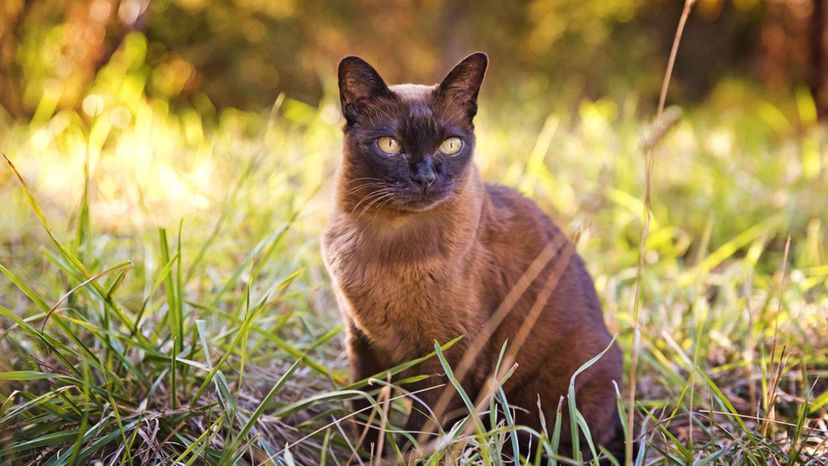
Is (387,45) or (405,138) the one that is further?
(387,45)

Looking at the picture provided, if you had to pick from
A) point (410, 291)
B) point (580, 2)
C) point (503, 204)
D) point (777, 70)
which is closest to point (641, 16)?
point (580, 2)

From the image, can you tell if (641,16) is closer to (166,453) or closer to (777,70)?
(777,70)

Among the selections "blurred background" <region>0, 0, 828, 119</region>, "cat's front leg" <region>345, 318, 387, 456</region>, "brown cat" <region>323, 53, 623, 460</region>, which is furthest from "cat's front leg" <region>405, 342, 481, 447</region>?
"blurred background" <region>0, 0, 828, 119</region>

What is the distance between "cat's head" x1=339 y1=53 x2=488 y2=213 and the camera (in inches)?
64.2

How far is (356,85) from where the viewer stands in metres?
1.73

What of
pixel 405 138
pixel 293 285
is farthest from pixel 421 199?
pixel 293 285

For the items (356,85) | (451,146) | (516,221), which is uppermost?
(356,85)

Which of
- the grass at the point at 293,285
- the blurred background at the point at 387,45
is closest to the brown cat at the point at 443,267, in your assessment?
Answer: the grass at the point at 293,285

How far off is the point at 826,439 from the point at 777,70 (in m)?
5.90

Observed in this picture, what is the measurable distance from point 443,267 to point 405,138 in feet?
1.06

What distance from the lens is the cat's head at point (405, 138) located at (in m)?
1.63

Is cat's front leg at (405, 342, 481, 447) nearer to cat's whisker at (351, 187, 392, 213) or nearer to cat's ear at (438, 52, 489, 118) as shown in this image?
cat's whisker at (351, 187, 392, 213)

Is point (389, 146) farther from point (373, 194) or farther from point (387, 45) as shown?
point (387, 45)

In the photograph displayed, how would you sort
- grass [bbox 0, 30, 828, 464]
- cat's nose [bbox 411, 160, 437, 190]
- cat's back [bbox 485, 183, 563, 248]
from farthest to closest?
1. cat's back [bbox 485, 183, 563, 248]
2. cat's nose [bbox 411, 160, 437, 190]
3. grass [bbox 0, 30, 828, 464]
